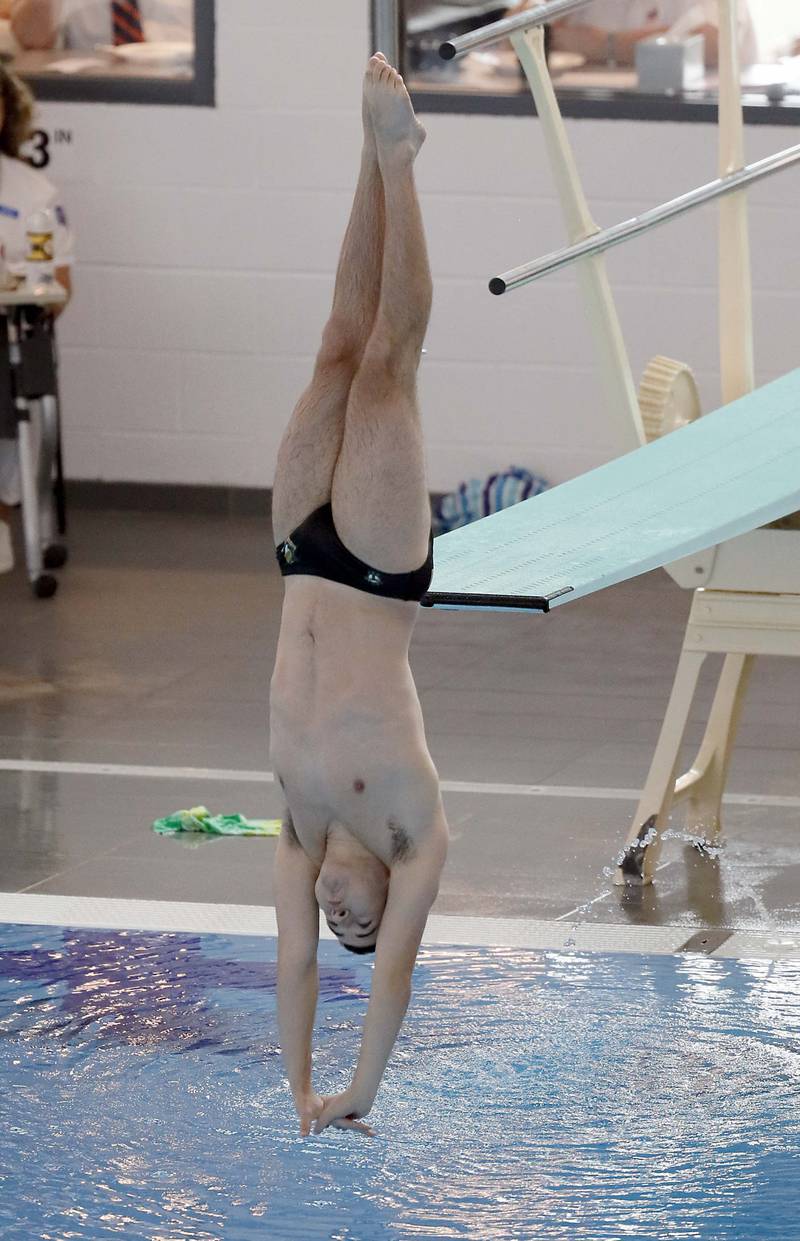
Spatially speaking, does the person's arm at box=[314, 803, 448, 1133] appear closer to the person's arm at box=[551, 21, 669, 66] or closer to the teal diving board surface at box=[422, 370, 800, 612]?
the teal diving board surface at box=[422, 370, 800, 612]

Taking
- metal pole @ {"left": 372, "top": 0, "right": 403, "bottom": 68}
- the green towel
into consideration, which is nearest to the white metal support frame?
the green towel

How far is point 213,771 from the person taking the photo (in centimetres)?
502

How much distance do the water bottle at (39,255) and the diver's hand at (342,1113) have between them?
177 inches

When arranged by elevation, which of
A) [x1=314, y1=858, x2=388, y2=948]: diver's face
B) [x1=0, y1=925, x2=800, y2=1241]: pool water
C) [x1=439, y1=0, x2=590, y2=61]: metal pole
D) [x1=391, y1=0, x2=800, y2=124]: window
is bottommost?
[x1=0, y1=925, x2=800, y2=1241]: pool water

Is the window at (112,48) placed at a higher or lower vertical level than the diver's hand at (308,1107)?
higher

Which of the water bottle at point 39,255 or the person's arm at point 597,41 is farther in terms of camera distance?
the person's arm at point 597,41

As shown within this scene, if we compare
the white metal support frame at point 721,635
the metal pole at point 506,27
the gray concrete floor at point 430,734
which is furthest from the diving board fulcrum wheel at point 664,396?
the gray concrete floor at point 430,734

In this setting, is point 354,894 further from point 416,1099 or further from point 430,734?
point 430,734

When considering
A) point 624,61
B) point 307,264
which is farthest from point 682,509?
point 307,264

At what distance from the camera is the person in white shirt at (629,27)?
7.81m

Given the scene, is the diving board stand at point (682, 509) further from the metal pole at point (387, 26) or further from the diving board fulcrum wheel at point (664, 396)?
the metal pole at point (387, 26)

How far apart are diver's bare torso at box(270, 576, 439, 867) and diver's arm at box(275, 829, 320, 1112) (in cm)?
10

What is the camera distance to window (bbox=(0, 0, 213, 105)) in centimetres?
822

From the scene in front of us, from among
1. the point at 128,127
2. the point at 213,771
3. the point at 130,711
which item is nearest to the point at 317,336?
the point at 128,127
